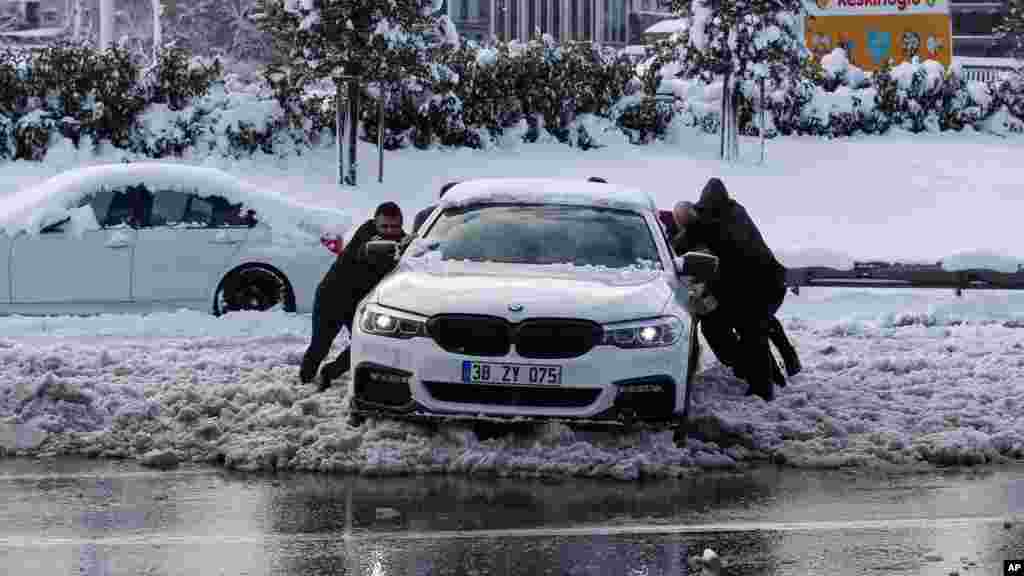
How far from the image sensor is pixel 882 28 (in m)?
51.5

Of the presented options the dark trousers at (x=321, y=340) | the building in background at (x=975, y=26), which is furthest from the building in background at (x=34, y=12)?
the dark trousers at (x=321, y=340)

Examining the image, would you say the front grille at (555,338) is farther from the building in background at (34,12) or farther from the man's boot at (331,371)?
the building in background at (34,12)

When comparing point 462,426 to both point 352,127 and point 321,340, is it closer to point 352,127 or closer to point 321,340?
point 321,340

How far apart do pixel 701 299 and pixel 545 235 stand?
1192 mm

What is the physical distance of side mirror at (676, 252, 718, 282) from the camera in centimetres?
1079

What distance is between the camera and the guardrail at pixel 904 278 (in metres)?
20.4

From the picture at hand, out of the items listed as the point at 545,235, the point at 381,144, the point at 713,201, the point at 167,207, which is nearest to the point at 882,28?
the point at 381,144

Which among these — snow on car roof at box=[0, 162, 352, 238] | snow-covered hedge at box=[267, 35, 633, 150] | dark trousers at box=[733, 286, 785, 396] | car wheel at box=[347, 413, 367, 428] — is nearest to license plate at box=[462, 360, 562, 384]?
car wheel at box=[347, 413, 367, 428]

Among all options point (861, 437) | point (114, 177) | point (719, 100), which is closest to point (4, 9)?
point (719, 100)

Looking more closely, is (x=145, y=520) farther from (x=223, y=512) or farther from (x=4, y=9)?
(x=4, y=9)

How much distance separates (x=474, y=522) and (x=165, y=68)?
2559cm

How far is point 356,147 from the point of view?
3312 cm

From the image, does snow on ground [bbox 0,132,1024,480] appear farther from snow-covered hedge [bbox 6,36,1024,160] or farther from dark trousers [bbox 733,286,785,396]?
snow-covered hedge [bbox 6,36,1024,160]

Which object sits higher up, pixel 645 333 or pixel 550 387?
pixel 645 333
